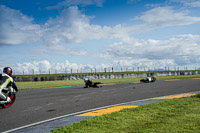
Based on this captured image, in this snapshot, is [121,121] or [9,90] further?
[9,90]

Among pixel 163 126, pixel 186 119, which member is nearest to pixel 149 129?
pixel 163 126

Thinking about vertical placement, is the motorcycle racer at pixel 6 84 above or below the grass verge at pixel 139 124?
above

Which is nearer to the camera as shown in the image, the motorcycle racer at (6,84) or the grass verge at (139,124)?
the grass verge at (139,124)

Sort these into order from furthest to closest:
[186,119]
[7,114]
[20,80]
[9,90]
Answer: [20,80] → [9,90] → [7,114] → [186,119]

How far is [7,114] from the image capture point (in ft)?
23.0

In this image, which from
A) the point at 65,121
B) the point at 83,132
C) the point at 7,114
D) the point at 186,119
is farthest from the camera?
the point at 7,114

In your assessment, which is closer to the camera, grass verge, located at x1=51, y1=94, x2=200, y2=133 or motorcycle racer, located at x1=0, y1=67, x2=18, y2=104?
grass verge, located at x1=51, y1=94, x2=200, y2=133

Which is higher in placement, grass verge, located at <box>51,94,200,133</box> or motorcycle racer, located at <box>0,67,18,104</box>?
motorcycle racer, located at <box>0,67,18,104</box>

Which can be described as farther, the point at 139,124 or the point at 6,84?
the point at 6,84

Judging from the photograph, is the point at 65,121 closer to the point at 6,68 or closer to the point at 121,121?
the point at 121,121

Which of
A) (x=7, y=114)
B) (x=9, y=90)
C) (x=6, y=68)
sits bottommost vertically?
(x=7, y=114)

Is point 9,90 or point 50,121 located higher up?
point 9,90

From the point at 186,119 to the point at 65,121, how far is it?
10.3 feet

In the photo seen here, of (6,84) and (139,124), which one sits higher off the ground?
(6,84)
